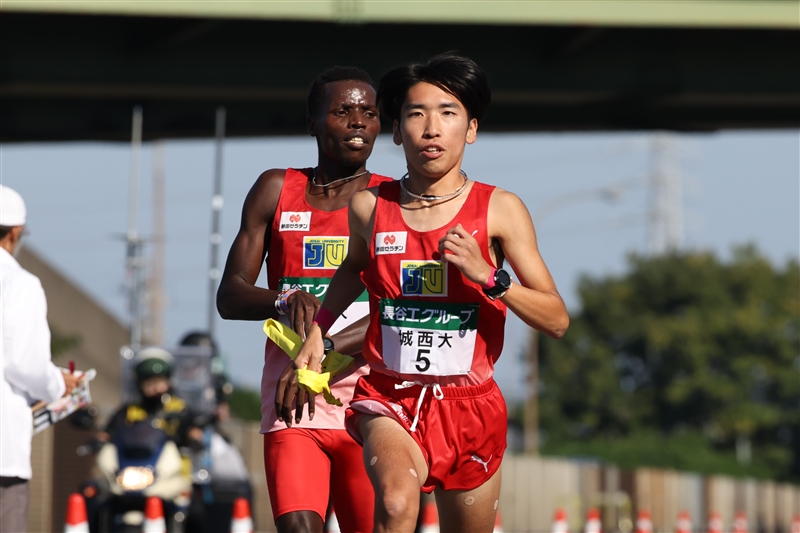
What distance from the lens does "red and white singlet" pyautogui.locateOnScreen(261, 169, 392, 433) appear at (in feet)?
20.1

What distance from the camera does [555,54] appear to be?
15297mm

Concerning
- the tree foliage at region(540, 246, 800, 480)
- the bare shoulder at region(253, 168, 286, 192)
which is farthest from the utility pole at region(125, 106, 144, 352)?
the tree foliage at region(540, 246, 800, 480)

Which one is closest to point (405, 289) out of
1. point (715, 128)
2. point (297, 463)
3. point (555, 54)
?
point (297, 463)

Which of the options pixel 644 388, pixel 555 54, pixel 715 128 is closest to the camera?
pixel 555 54

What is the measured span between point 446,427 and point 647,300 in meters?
76.5

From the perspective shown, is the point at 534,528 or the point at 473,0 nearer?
the point at 473,0

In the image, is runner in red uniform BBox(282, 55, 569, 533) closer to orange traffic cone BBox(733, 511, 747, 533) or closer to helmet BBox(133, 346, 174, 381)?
helmet BBox(133, 346, 174, 381)

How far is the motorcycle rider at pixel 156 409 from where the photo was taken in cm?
1106

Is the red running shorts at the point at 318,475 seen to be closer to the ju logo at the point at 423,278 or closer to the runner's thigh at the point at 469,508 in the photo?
the runner's thigh at the point at 469,508

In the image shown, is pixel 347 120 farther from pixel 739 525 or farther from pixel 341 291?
pixel 739 525

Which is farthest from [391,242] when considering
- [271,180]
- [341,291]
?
[271,180]

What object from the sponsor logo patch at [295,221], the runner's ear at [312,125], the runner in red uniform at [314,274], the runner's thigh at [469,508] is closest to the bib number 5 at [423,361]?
the runner's thigh at [469,508]

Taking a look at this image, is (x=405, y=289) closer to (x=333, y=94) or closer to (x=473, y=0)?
(x=333, y=94)

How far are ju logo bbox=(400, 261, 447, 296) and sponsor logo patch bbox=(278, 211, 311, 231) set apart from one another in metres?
1.07
